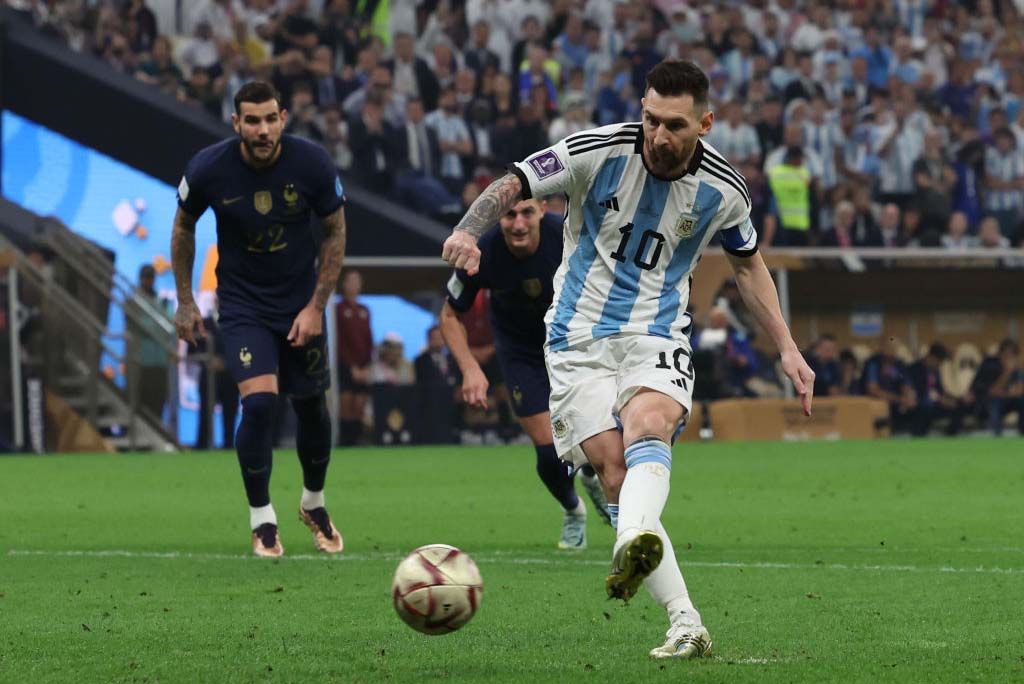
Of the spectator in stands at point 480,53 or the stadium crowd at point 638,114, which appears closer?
the stadium crowd at point 638,114

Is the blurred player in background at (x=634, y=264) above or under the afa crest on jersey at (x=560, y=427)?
above

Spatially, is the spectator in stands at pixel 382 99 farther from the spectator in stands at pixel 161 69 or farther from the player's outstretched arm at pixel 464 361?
the player's outstretched arm at pixel 464 361

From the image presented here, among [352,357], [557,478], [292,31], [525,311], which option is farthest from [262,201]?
[292,31]

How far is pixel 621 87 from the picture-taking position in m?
25.4

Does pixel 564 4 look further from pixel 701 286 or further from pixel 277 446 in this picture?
pixel 277 446

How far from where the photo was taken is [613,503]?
6.39m

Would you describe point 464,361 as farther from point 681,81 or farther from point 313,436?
point 681,81

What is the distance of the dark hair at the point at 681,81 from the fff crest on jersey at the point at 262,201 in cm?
405

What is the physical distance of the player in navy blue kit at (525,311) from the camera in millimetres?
9828

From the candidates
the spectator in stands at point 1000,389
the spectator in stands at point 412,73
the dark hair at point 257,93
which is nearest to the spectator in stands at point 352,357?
the spectator in stands at point 412,73

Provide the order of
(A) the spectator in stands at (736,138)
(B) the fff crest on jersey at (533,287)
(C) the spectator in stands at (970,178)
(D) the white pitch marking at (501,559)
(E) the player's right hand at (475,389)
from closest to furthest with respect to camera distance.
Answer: (D) the white pitch marking at (501,559) → (E) the player's right hand at (475,389) → (B) the fff crest on jersey at (533,287) → (A) the spectator in stands at (736,138) → (C) the spectator in stands at (970,178)

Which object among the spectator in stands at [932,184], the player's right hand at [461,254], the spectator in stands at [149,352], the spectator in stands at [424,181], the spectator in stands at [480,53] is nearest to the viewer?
the player's right hand at [461,254]

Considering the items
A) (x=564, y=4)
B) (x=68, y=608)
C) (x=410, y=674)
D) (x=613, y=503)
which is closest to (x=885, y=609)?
(x=613, y=503)

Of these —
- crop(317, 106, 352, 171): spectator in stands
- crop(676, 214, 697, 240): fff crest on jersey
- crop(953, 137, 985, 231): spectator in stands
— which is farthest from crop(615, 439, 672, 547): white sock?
crop(953, 137, 985, 231): spectator in stands
